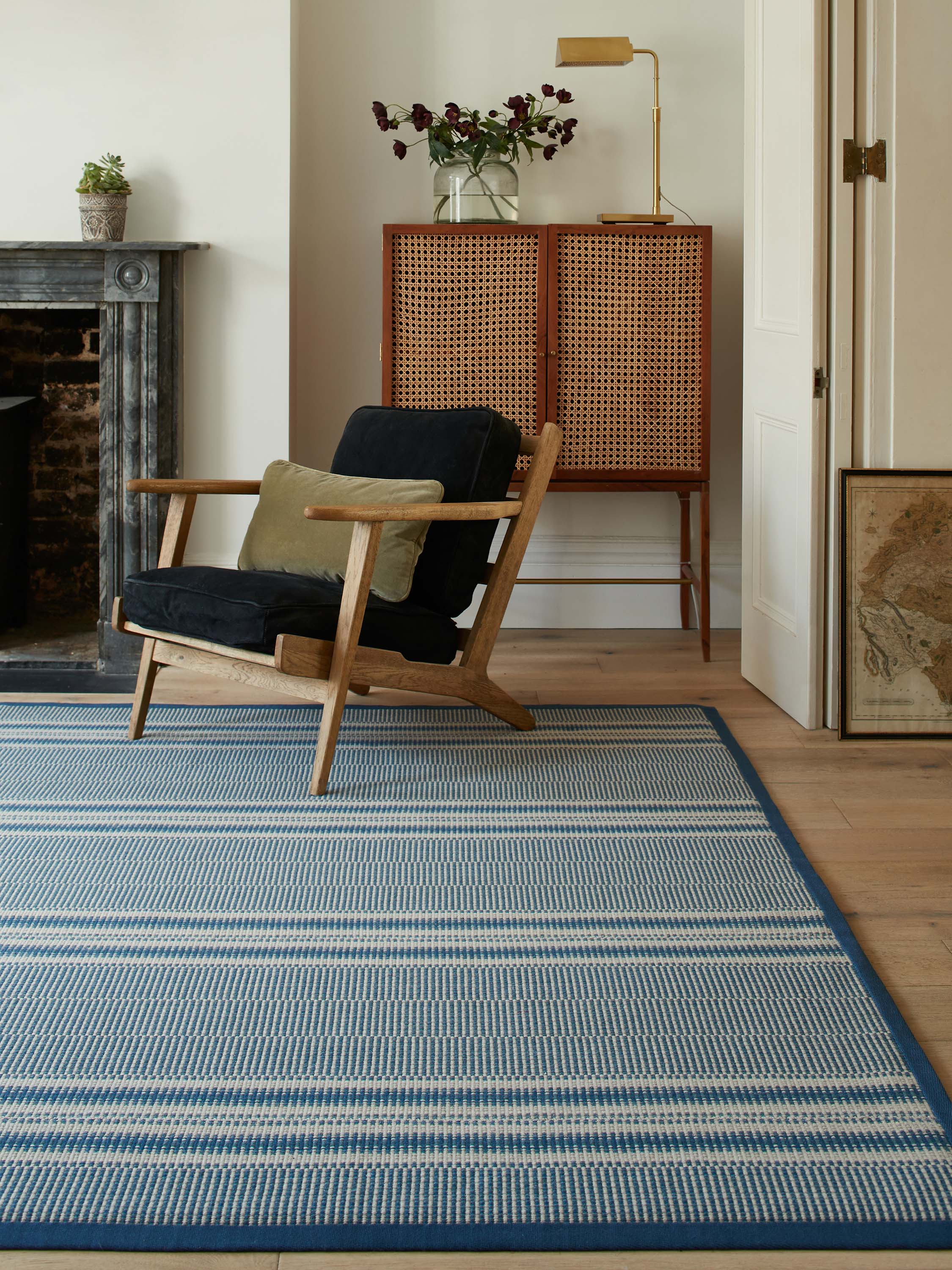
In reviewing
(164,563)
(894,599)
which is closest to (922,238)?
(894,599)

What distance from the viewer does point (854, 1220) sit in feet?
4.35

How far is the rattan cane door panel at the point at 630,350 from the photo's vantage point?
13.3 ft

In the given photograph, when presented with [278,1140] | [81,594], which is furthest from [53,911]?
[81,594]

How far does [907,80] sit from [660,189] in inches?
56.7

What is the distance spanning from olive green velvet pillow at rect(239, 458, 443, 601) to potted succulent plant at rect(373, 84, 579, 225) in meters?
1.40

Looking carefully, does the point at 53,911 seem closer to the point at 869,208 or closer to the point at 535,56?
the point at 869,208

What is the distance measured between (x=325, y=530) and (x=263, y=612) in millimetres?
475

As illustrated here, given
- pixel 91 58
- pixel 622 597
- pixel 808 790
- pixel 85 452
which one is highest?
pixel 91 58

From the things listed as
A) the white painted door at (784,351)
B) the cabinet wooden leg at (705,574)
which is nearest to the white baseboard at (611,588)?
the cabinet wooden leg at (705,574)

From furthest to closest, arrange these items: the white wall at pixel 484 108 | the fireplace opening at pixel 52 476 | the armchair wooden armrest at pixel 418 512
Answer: the white wall at pixel 484 108 → the fireplace opening at pixel 52 476 → the armchair wooden armrest at pixel 418 512

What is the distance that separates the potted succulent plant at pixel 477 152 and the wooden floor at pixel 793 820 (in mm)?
1518

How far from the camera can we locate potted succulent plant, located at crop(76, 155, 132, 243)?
3.83m

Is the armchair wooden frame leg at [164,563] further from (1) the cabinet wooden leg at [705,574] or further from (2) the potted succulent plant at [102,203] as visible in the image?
(1) the cabinet wooden leg at [705,574]

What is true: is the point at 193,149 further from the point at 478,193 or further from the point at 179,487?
the point at 179,487
